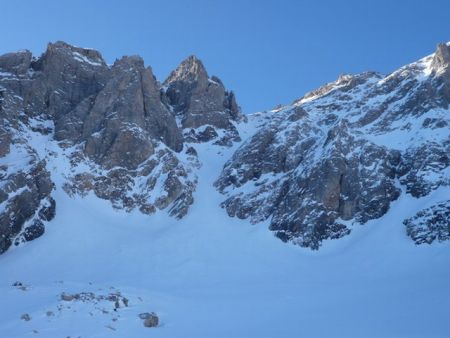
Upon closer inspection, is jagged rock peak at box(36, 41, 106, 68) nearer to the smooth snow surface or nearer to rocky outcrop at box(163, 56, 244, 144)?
rocky outcrop at box(163, 56, 244, 144)

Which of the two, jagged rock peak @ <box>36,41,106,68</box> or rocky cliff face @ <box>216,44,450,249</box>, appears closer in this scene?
rocky cliff face @ <box>216,44,450,249</box>

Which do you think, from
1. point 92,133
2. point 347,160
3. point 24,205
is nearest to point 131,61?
point 92,133

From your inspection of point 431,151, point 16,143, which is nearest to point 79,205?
point 16,143

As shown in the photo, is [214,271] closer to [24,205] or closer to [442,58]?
[24,205]

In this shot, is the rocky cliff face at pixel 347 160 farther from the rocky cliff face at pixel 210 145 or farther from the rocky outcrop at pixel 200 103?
the rocky outcrop at pixel 200 103

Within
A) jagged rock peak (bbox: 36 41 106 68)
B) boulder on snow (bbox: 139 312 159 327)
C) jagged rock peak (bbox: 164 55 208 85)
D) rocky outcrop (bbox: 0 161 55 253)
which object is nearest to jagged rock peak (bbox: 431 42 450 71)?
jagged rock peak (bbox: 164 55 208 85)
